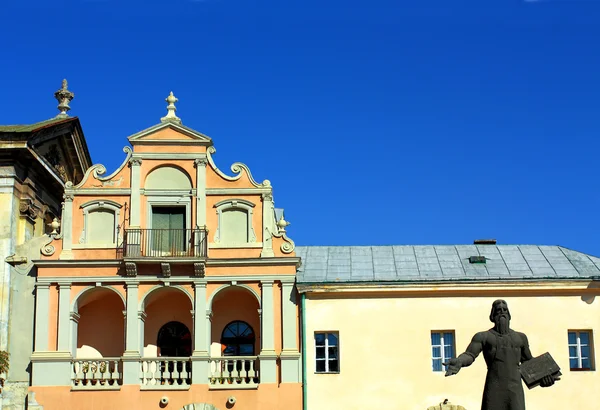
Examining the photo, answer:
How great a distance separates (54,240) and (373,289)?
1172 centimetres

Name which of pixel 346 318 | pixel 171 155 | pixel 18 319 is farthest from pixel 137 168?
pixel 346 318

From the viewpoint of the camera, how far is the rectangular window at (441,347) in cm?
3609

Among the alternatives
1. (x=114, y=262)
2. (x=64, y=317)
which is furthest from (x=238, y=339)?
(x=64, y=317)

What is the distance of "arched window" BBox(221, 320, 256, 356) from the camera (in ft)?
124

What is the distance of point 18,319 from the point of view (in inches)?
1451

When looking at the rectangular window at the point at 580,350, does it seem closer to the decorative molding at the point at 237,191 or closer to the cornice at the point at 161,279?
the cornice at the point at 161,279

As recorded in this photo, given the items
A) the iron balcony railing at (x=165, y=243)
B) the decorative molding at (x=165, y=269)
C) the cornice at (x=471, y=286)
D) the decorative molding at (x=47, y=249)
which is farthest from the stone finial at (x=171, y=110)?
the cornice at (x=471, y=286)

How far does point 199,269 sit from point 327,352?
17.8 ft

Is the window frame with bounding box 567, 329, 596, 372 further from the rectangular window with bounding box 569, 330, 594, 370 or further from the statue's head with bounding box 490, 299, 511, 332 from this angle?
the statue's head with bounding box 490, 299, 511, 332

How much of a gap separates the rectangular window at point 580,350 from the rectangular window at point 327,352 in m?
8.30

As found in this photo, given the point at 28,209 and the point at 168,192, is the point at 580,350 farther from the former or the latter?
the point at 28,209

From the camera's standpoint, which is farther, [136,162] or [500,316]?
[136,162]

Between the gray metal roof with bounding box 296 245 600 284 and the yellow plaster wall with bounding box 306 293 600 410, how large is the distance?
0.96m

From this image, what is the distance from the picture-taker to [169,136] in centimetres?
3806
